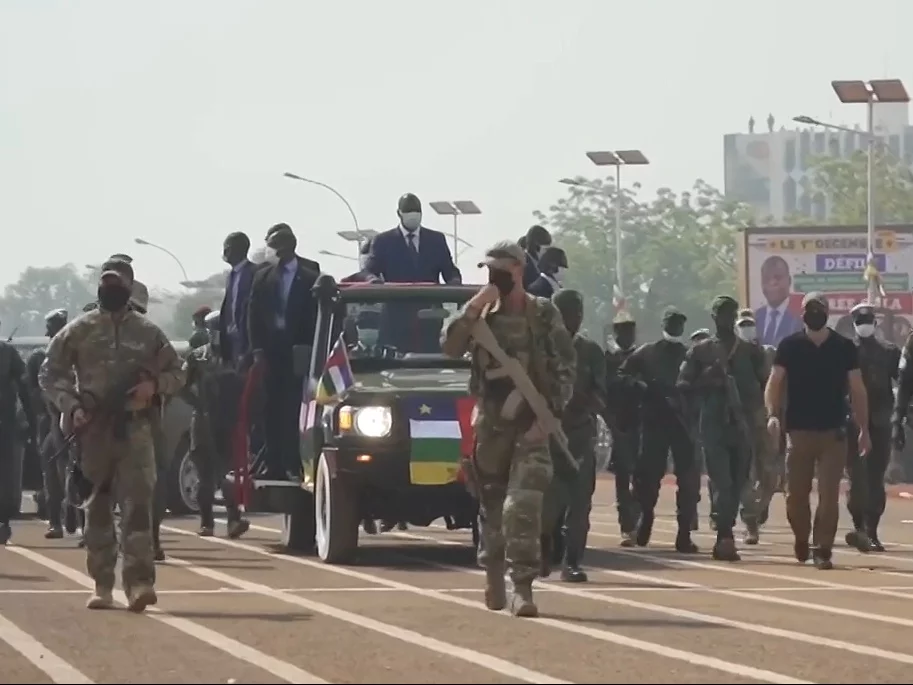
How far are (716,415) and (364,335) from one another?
2.83m

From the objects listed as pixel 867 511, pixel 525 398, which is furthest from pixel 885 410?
pixel 525 398

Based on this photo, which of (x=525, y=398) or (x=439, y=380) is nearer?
(x=525, y=398)

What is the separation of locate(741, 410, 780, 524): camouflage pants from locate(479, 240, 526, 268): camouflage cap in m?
7.76

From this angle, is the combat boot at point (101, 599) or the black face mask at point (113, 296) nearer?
the combat boot at point (101, 599)

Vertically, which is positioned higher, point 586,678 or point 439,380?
point 439,380

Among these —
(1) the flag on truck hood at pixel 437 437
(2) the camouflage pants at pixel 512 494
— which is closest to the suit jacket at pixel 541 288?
(1) the flag on truck hood at pixel 437 437

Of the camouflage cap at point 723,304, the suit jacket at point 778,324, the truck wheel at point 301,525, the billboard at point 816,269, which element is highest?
the billboard at point 816,269

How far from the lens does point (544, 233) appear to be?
22.6 m

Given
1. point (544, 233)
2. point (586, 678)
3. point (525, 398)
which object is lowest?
point (586, 678)

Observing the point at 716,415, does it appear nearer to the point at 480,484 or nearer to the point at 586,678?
the point at 480,484

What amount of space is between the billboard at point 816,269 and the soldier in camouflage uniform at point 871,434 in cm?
6133

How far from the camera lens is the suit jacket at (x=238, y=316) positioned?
23406 mm

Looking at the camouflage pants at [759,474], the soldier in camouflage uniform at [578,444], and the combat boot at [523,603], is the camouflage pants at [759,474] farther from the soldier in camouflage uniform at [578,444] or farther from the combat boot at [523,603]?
the combat boot at [523,603]

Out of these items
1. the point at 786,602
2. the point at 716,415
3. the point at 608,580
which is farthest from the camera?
the point at 716,415
